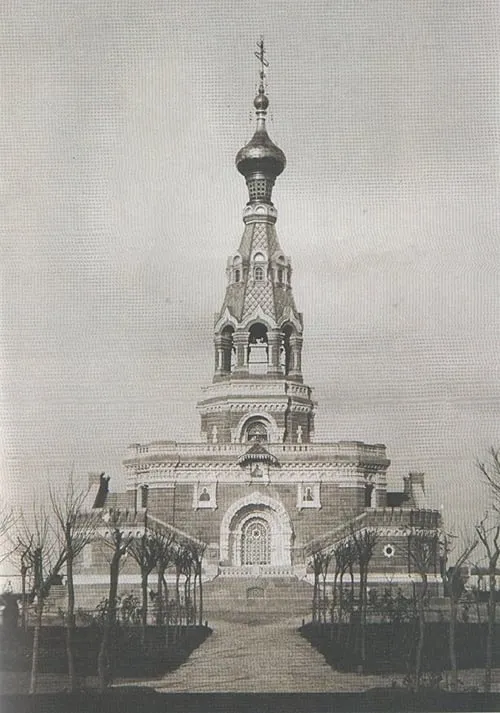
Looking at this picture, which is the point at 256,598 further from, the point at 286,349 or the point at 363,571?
the point at 286,349

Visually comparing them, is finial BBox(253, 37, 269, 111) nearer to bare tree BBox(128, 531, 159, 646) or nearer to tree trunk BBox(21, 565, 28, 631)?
bare tree BBox(128, 531, 159, 646)

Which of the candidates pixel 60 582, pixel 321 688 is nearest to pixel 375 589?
pixel 60 582

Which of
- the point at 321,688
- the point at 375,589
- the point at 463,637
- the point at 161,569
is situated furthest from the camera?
the point at 375,589

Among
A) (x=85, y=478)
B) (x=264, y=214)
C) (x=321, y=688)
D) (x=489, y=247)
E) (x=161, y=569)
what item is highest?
(x=264, y=214)

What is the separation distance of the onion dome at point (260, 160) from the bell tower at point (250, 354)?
0.27 ft

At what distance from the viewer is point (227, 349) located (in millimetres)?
35062

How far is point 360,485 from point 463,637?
11776mm

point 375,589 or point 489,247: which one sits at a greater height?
point 489,247

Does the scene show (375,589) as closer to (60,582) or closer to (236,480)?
(236,480)

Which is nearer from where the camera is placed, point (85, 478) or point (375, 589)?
point (85, 478)

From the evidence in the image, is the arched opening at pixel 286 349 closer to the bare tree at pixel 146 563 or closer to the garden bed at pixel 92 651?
the bare tree at pixel 146 563

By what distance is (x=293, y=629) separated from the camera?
23.3 meters

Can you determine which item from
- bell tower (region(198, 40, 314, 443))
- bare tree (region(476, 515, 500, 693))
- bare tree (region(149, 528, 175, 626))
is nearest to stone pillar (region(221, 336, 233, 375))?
bell tower (region(198, 40, 314, 443))

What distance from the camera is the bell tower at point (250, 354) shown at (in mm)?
34375
